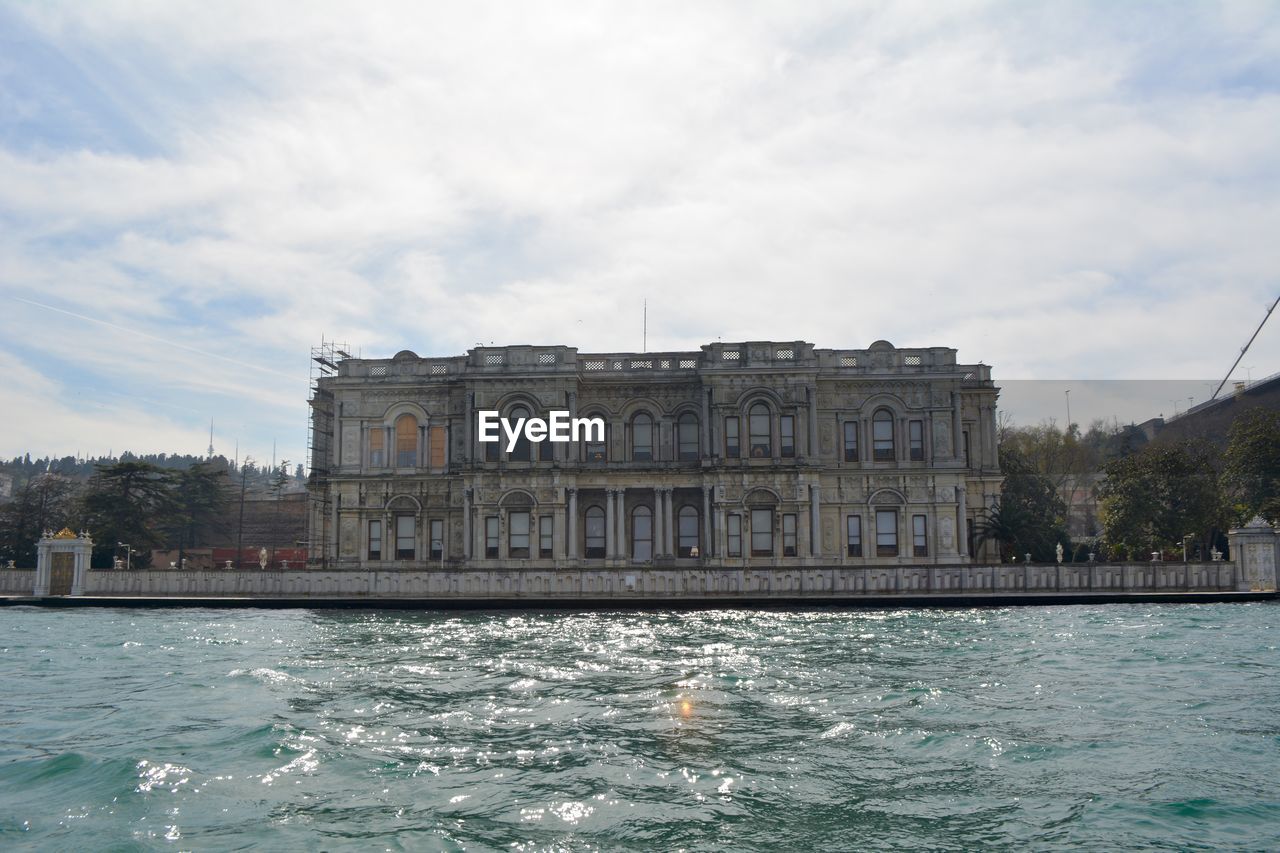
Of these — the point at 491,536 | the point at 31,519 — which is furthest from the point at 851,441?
the point at 31,519

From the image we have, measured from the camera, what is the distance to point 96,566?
50.7 m

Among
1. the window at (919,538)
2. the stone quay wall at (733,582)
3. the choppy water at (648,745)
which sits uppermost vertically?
the window at (919,538)

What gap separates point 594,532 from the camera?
4316cm

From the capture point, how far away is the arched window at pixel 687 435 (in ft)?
142

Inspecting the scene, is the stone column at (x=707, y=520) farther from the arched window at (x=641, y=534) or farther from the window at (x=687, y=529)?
the arched window at (x=641, y=534)

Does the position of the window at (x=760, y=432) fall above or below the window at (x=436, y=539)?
above

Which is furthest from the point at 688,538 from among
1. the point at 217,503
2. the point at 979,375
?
the point at 217,503

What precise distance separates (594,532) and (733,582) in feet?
34.9

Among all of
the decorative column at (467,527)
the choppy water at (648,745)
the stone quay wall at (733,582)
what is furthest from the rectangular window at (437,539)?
the choppy water at (648,745)

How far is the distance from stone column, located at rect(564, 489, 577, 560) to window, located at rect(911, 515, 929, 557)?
1286 centimetres

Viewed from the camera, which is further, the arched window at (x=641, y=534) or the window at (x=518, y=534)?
the arched window at (x=641, y=534)

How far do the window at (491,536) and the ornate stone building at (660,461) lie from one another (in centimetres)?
16

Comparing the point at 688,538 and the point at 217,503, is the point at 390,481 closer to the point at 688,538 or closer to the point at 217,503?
the point at 688,538


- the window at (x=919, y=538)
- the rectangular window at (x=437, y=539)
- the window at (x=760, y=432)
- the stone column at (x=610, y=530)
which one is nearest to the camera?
the window at (x=760, y=432)
